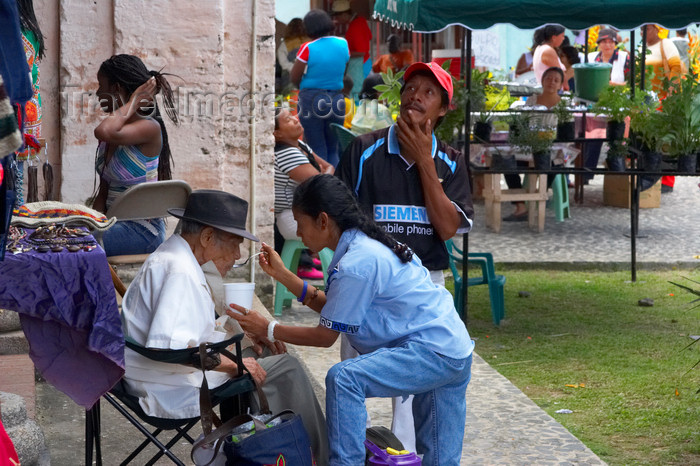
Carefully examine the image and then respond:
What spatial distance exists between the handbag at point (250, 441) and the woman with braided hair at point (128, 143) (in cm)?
180

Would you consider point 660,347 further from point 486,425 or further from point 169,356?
point 169,356

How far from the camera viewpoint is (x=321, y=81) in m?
9.50

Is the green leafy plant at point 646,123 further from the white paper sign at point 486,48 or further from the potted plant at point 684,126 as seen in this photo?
the white paper sign at point 486,48

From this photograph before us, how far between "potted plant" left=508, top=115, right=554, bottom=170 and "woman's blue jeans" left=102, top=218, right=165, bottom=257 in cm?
346

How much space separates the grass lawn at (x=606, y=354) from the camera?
15.5ft

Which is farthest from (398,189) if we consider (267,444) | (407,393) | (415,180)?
(267,444)

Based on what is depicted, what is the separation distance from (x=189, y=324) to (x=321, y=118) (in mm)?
6571

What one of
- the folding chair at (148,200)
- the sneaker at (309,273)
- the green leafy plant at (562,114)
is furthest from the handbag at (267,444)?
the green leafy plant at (562,114)

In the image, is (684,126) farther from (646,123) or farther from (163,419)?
(163,419)

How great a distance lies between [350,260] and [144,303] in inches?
28.5

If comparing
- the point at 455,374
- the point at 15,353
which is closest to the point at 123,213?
the point at 15,353

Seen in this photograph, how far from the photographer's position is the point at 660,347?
20.8ft

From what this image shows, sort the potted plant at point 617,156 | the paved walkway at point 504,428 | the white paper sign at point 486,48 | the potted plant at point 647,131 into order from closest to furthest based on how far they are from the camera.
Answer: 1. the paved walkway at point 504,428
2. the potted plant at point 647,131
3. the potted plant at point 617,156
4. the white paper sign at point 486,48

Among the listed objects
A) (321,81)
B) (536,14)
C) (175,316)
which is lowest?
(175,316)
